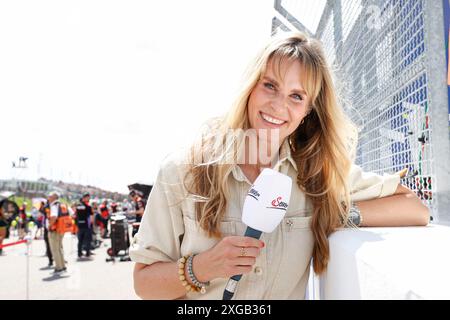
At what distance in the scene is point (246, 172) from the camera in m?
1.84

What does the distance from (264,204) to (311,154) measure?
23.4 inches

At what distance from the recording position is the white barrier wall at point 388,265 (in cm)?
76

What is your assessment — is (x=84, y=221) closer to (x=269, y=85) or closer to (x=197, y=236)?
(x=197, y=236)

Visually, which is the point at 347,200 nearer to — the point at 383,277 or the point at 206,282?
the point at 206,282

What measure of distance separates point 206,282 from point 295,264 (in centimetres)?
37

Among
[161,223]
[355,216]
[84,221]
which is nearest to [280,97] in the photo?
[355,216]

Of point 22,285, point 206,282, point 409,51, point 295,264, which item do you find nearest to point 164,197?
point 206,282

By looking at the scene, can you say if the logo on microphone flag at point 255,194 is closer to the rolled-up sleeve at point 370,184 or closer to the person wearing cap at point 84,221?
the rolled-up sleeve at point 370,184

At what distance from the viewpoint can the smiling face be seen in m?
1.68

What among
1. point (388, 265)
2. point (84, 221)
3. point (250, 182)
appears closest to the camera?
point (388, 265)

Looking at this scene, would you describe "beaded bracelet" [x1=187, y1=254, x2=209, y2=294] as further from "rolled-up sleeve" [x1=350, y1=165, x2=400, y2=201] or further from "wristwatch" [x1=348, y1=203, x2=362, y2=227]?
"rolled-up sleeve" [x1=350, y1=165, x2=400, y2=201]

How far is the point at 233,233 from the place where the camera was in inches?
65.0

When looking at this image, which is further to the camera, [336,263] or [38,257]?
[38,257]

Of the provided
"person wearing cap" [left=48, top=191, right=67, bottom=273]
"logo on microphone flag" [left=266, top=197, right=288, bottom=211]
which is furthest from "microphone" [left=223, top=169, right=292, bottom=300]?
"person wearing cap" [left=48, top=191, right=67, bottom=273]
